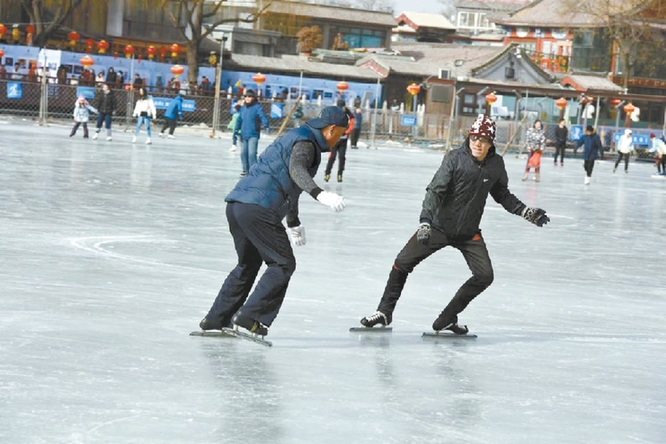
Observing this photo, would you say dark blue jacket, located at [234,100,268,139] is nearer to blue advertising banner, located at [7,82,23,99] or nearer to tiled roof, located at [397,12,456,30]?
blue advertising banner, located at [7,82,23,99]

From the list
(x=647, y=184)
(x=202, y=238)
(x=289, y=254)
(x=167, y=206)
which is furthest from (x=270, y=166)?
(x=647, y=184)

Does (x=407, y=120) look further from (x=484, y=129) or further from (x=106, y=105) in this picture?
(x=484, y=129)

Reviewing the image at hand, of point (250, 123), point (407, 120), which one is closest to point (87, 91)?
point (407, 120)

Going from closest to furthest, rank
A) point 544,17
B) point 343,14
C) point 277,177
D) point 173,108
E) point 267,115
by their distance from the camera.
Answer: point 277,177
point 173,108
point 267,115
point 343,14
point 544,17

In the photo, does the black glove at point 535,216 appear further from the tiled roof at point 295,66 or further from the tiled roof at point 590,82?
the tiled roof at point 590,82

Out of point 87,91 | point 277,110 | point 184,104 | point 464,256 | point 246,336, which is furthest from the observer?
point 277,110

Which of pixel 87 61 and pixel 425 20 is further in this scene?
pixel 425 20

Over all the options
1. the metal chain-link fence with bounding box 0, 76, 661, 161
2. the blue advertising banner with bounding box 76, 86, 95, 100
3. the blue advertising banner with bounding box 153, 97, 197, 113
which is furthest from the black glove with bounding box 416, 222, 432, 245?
the blue advertising banner with bounding box 153, 97, 197, 113

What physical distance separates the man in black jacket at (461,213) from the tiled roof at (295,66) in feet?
146

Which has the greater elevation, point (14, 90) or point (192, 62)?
point (192, 62)

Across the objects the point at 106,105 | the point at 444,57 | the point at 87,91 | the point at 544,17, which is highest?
the point at 544,17

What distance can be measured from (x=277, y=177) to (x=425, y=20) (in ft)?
282

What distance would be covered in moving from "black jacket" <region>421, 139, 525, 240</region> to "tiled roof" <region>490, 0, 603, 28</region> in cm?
6103

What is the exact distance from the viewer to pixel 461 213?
25.1 feet
